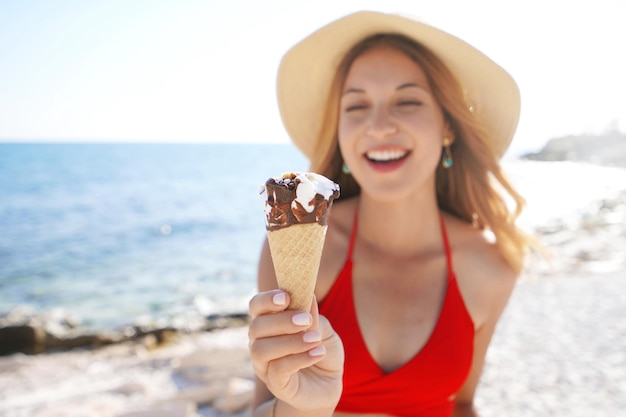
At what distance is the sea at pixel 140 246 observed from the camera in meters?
11.3

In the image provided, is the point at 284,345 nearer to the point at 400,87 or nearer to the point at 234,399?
the point at 400,87

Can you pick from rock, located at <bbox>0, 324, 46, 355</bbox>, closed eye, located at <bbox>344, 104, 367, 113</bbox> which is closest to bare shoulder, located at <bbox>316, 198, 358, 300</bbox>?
closed eye, located at <bbox>344, 104, 367, 113</bbox>

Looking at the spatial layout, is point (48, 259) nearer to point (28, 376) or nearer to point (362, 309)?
point (28, 376)

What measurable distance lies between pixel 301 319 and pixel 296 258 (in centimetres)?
19

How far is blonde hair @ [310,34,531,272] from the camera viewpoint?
9.37 ft

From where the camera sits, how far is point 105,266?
15625 mm

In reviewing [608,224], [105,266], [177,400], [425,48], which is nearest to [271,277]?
[425,48]

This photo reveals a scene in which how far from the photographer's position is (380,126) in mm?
2496

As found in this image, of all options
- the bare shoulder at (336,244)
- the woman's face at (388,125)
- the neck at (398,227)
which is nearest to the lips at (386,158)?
the woman's face at (388,125)

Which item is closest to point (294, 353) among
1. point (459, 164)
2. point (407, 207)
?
point (407, 207)

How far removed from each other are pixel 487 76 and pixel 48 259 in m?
16.9

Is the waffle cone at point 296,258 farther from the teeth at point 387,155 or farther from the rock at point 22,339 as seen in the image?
the rock at point 22,339

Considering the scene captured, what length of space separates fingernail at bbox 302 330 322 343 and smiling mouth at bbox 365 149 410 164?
129cm

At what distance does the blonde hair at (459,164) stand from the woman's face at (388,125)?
5.0 inches
